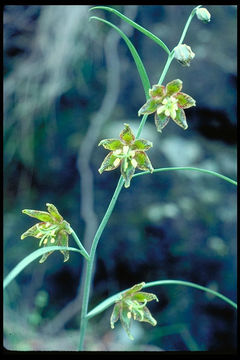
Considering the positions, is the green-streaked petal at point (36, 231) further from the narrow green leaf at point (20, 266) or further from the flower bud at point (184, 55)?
the flower bud at point (184, 55)

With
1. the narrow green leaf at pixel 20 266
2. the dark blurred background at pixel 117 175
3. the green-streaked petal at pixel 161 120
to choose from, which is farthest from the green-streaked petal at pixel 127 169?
the dark blurred background at pixel 117 175

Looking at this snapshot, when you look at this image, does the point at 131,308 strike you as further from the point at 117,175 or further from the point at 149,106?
the point at 117,175

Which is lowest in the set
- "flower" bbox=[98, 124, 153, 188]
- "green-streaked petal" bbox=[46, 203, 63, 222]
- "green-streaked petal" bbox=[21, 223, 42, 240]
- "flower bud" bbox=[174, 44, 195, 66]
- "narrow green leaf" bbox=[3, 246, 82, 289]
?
"narrow green leaf" bbox=[3, 246, 82, 289]

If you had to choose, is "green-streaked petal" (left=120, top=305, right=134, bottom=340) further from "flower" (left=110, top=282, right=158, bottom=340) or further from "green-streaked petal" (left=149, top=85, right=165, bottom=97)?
"green-streaked petal" (left=149, top=85, right=165, bottom=97)

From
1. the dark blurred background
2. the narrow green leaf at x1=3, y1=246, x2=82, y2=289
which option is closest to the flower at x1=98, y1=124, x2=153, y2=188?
the narrow green leaf at x1=3, y1=246, x2=82, y2=289
